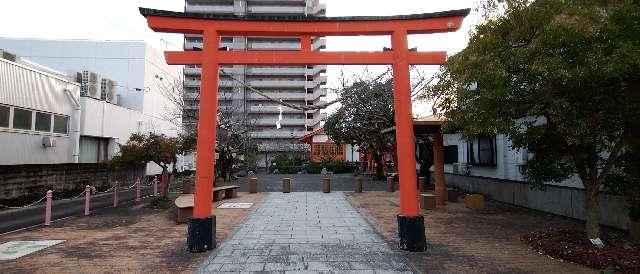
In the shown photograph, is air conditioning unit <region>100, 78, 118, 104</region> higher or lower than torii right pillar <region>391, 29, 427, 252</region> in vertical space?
higher

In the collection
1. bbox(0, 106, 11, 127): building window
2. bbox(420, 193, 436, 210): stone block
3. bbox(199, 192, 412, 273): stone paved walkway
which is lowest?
bbox(199, 192, 412, 273): stone paved walkway

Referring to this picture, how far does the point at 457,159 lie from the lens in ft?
68.2

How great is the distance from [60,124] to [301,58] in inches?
712

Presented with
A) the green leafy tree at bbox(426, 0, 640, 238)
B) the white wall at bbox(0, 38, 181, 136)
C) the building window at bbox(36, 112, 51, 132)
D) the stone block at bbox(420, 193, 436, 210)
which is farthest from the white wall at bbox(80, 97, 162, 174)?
the green leafy tree at bbox(426, 0, 640, 238)

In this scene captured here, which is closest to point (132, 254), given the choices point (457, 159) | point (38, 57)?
point (457, 159)

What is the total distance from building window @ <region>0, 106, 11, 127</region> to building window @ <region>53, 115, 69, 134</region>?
11.0 ft

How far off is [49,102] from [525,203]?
72.8 feet

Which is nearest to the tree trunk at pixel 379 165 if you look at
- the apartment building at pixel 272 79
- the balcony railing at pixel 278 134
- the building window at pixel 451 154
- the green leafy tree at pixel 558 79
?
the building window at pixel 451 154

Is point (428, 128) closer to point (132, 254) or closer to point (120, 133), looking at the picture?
point (132, 254)

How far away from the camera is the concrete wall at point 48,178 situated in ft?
45.7

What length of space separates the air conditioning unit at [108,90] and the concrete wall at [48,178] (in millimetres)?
6568

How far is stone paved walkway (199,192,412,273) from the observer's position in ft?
21.0

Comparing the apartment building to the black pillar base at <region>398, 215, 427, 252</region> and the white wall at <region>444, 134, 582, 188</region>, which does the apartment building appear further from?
the black pillar base at <region>398, 215, 427, 252</region>

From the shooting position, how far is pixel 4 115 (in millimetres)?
15586
